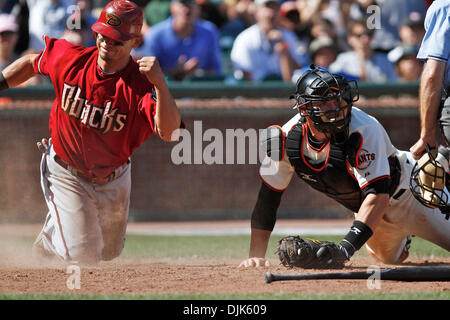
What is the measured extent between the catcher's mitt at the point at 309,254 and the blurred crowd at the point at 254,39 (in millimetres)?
5872

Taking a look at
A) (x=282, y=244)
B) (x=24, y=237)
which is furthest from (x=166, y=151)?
(x=282, y=244)

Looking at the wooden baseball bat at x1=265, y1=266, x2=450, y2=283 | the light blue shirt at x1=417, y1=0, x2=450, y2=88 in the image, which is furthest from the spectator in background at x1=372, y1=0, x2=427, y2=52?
the wooden baseball bat at x1=265, y1=266, x2=450, y2=283

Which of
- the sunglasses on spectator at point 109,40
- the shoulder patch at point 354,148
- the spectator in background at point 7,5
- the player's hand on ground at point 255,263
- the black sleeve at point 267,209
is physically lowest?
the player's hand on ground at point 255,263

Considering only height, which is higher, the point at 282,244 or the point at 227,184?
the point at 282,244

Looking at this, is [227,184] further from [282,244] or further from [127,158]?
[282,244]

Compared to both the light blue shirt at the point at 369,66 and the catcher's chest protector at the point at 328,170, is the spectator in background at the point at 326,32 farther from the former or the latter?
the catcher's chest protector at the point at 328,170

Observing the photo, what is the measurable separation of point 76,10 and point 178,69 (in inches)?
74.4

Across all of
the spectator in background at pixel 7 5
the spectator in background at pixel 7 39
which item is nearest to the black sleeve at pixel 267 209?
the spectator in background at pixel 7 39

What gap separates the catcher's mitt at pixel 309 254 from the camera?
5324mm

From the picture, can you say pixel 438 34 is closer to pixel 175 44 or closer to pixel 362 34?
pixel 362 34

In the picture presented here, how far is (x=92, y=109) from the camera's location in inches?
231

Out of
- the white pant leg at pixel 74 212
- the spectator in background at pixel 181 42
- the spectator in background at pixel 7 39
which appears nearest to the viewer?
the white pant leg at pixel 74 212

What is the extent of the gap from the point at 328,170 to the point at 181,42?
619cm

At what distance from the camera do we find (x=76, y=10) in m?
11.6
